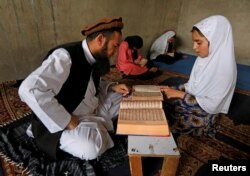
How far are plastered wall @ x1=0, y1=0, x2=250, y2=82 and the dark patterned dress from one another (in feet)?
6.66

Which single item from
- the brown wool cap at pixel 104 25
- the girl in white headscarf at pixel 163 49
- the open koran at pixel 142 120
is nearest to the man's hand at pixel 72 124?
the open koran at pixel 142 120

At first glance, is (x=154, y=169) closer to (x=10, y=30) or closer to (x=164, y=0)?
(x=10, y=30)

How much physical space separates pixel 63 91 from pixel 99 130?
1.14 ft

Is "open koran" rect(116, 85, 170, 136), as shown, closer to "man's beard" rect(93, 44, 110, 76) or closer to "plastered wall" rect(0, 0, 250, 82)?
"man's beard" rect(93, 44, 110, 76)

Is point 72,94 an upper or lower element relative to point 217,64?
lower

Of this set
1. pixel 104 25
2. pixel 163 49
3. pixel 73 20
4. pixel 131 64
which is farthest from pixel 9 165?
pixel 163 49

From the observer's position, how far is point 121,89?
1548 mm

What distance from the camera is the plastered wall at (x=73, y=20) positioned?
2480 mm

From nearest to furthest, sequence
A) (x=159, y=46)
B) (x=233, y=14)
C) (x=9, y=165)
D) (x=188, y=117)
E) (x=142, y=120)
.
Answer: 1. (x=142, y=120)
2. (x=9, y=165)
3. (x=188, y=117)
4. (x=233, y=14)
5. (x=159, y=46)

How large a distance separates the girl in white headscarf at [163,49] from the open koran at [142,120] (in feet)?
9.27

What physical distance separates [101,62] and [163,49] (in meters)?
2.85

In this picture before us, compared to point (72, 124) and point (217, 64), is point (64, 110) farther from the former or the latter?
point (217, 64)

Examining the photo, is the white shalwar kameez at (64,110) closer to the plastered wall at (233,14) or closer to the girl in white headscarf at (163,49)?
the girl in white headscarf at (163,49)

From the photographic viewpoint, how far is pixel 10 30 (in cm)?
244
